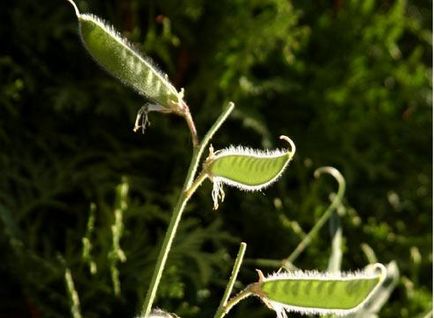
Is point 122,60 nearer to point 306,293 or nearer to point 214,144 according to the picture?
point 306,293

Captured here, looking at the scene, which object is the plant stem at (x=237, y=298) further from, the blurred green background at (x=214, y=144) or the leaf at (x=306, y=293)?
the blurred green background at (x=214, y=144)

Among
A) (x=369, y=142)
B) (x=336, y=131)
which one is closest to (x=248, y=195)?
(x=336, y=131)

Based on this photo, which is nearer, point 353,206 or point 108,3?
point 108,3

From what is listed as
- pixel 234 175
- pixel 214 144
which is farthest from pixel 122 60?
pixel 214 144

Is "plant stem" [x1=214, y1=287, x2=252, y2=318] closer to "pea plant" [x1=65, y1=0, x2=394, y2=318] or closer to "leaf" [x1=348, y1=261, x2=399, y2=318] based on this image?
"pea plant" [x1=65, y1=0, x2=394, y2=318]

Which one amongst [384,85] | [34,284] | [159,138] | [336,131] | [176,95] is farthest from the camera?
[384,85]

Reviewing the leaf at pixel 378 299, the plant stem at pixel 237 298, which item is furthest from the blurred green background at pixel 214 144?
the plant stem at pixel 237 298

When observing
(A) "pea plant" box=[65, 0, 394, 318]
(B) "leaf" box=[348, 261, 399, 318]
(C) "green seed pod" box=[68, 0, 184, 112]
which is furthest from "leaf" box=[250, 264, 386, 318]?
(B) "leaf" box=[348, 261, 399, 318]

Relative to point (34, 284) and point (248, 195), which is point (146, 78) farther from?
point (248, 195)
